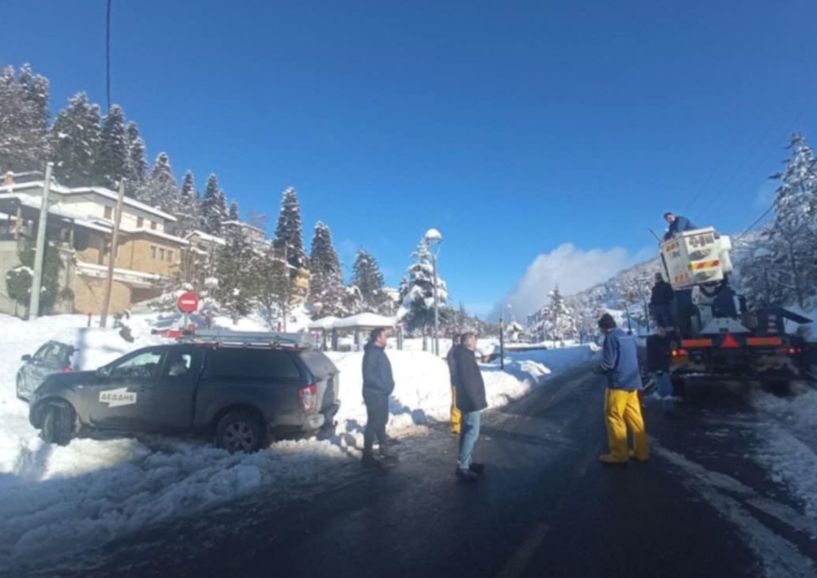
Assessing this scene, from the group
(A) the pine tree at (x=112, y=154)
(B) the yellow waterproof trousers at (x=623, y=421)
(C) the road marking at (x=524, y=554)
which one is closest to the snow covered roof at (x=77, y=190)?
(A) the pine tree at (x=112, y=154)

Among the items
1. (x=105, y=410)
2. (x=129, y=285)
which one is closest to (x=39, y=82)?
(x=129, y=285)

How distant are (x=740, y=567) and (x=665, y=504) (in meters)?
1.31

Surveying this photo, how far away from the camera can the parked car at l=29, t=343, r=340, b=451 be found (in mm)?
7336

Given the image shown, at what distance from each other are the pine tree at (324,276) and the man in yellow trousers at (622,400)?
149 ft

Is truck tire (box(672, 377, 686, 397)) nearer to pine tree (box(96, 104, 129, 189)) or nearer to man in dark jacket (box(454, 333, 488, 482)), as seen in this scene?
man in dark jacket (box(454, 333, 488, 482))

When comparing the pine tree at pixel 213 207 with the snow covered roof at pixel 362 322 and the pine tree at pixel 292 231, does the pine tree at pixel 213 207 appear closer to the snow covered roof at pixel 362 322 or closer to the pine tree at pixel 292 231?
the pine tree at pixel 292 231

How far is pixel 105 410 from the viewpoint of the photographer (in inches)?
299

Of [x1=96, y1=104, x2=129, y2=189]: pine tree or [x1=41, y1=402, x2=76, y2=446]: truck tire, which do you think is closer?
[x1=41, y1=402, x2=76, y2=446]: truck tire

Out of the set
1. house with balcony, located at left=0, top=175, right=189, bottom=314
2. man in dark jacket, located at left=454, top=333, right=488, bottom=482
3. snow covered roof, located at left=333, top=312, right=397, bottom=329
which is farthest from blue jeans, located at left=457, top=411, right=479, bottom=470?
house with balcony, located at left=0, top=175, right=189, bottom=314

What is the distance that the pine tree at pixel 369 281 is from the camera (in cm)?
6619

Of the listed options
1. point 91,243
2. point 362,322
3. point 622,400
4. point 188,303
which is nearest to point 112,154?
point 91,243

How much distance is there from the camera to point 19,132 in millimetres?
49719

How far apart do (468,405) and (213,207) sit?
8222 cm

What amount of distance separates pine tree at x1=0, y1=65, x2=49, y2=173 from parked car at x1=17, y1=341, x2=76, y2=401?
5096 cm
